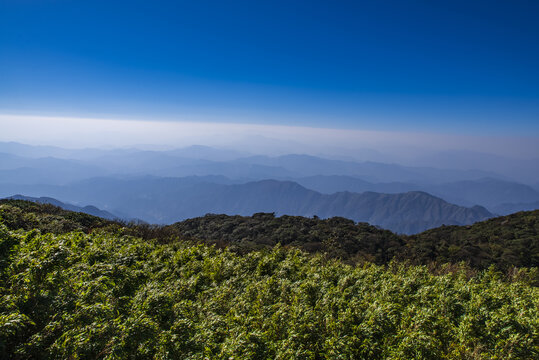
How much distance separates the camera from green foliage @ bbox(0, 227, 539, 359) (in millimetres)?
4840

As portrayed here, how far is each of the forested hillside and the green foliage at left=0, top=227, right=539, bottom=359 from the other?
0.09 feet

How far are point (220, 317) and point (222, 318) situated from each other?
12 centimetres

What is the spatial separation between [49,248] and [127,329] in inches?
154

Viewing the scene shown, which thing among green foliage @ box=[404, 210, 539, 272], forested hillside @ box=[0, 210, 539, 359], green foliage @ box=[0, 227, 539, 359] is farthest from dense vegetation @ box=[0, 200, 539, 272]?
green foliage @ box=[0, 227, 539, 359]

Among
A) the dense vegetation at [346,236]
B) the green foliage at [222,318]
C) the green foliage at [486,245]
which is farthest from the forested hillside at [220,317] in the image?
the green foliage at [486,245]

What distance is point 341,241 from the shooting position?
27312 mm

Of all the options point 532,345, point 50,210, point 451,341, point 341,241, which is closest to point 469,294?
point 532,345

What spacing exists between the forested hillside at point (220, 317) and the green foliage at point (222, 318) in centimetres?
3

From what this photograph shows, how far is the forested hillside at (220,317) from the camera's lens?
4844 mm

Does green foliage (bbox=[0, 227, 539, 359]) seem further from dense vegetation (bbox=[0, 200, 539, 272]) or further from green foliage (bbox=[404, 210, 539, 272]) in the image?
green foliage (bbox=[404, 210, 539, 272])

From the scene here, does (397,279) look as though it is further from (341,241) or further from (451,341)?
(341,241)

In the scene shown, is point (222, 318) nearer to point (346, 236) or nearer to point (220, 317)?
point (220, 317)

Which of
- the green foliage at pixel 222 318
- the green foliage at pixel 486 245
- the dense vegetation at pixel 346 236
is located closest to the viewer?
the green foliage at pixel 222 318

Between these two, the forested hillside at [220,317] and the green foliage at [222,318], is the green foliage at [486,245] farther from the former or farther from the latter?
the green foliage at [222,318]
